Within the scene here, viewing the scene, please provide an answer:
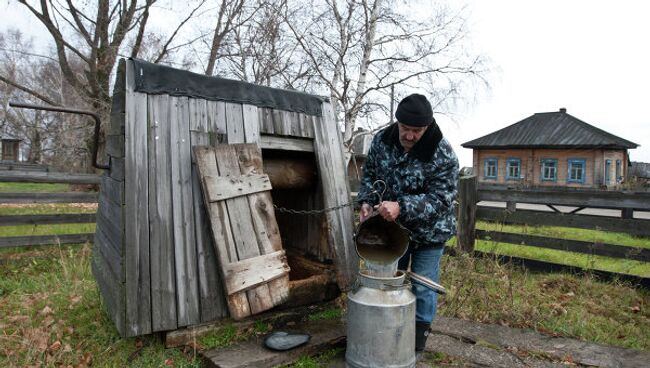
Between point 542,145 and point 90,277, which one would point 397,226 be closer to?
point 90,277

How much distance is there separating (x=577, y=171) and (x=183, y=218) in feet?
98.1

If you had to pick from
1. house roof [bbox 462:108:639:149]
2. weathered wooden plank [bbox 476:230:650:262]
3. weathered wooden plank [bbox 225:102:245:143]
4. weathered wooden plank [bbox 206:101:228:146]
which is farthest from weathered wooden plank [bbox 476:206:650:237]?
house roof [bbox 462:108:639:149]

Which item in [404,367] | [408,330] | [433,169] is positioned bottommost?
[404,367]

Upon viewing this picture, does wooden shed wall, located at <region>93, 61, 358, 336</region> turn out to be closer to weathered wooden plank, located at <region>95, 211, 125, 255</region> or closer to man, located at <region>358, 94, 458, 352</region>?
weathered wooden plank, located at <region>95, 211, 125, 255</region>

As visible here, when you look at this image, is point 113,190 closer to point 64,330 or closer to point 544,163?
point 64,330

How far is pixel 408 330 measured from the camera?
9.50ft

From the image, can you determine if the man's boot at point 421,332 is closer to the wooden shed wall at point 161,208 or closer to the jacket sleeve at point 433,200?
the jacket sleeve at point 433,200

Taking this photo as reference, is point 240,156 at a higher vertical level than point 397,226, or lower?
higher

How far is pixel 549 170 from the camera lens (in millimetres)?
29141

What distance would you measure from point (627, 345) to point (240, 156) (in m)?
3.77

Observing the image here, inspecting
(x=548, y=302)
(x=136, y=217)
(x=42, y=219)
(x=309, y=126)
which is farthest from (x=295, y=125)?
(x=42, y=219)

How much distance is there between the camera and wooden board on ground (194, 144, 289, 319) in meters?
3.38

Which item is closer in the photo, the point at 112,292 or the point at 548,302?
the point at 112,292

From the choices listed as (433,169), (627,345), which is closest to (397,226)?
(433,169)
